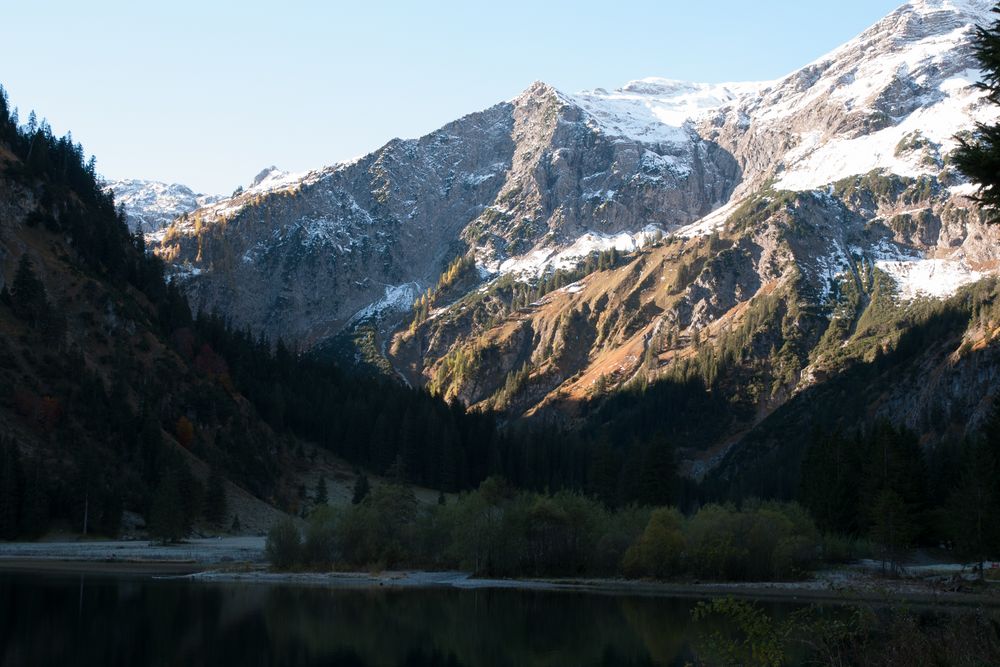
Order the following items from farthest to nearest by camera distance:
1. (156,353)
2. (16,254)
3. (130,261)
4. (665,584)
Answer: (130,261) < (156,353) < (16,254) < (665,584)

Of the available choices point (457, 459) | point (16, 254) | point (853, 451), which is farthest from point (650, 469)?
point (16, 254)

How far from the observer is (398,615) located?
67.6m

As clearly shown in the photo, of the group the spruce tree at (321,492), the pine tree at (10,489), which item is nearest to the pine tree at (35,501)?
the pine tree at (10,489)

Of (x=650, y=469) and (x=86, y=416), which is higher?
(x=86, y=416)

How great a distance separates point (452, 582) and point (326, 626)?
96.9ft

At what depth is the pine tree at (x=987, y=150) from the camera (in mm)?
18828

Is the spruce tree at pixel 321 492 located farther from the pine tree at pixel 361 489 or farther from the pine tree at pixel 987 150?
the pine tree at pixel 987 150

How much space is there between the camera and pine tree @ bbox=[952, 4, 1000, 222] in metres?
18.8

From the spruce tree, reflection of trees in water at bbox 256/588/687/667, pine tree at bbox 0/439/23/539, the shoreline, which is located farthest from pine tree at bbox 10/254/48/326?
reflection of trees in water at bbox 256/588/687/667

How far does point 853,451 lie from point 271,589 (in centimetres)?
6782

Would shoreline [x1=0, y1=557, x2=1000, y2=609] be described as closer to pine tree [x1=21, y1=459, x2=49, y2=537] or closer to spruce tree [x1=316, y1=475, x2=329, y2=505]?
pine tree [x1=21, y1=459, x2=49, y2=537]

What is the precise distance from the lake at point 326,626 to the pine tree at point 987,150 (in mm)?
32012

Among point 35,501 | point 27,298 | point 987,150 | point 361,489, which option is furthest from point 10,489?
point 987,150

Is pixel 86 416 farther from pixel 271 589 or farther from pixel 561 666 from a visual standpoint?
pixel 561 666
